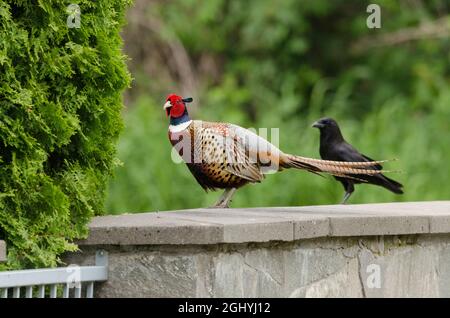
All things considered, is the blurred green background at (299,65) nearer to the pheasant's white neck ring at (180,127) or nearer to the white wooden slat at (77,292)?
the pheasant's white neck ring at (180,127)

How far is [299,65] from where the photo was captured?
40.3 ft

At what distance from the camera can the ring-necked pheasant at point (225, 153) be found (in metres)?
4.47

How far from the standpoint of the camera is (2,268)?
3.62 m

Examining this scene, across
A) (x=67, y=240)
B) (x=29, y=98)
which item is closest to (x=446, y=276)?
(x=67, y=240)

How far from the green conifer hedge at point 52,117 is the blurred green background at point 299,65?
463 centimetres

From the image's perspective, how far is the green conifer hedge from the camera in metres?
3.67

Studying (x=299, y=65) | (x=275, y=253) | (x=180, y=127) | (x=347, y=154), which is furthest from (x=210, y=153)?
(x=299, y=65)

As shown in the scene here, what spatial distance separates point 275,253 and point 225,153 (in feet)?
2.34

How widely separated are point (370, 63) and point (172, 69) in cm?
249

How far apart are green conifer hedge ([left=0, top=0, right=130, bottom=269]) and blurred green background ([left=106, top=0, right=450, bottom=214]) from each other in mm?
4628

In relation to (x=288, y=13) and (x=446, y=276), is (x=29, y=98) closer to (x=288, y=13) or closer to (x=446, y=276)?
(x=446, y=276)

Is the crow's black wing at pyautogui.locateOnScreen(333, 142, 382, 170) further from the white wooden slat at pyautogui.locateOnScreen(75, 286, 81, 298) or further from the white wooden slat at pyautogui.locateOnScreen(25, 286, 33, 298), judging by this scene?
the white wooden slat at pyautogui.locateOnScreen(25, 286, 33, 298)

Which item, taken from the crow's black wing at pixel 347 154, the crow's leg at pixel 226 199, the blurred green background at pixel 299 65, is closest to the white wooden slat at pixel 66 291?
the crow's leg at pixel 226 199

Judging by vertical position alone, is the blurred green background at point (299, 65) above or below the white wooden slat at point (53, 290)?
above
